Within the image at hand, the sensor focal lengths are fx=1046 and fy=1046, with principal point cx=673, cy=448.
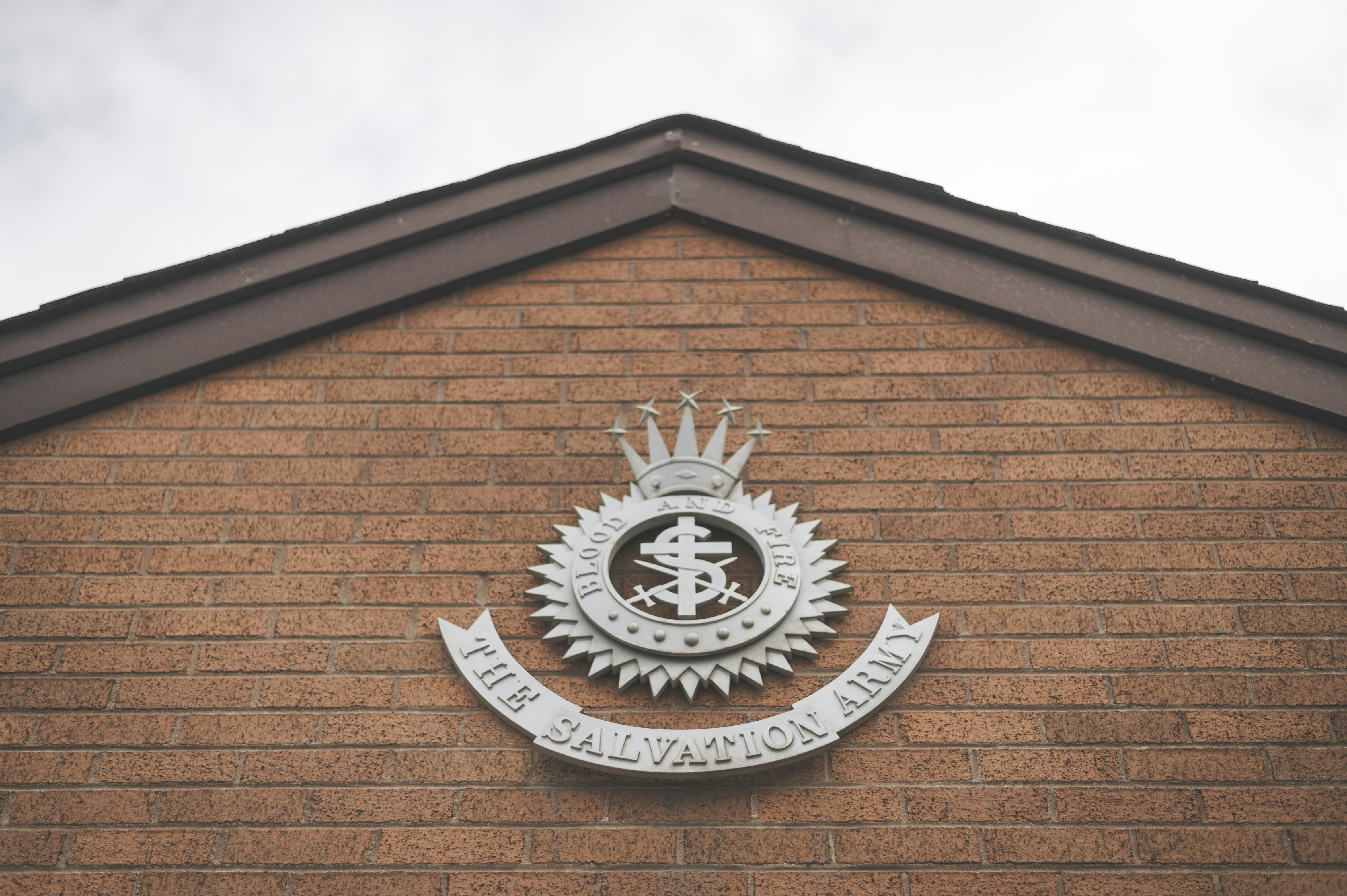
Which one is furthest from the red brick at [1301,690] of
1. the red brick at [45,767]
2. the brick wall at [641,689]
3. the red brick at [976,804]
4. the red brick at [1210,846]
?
the red brick at [45,767]

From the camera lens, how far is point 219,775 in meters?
3.13

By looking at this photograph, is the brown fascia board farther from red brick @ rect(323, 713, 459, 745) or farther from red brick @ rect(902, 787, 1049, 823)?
red brick @ rect(902, 787, 1049, 823)

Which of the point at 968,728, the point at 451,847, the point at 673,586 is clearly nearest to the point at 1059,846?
the point at 968,728

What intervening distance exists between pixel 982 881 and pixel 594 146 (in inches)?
123

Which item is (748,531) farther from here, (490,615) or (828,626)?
(490,615)

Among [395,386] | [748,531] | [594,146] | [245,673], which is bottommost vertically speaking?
[245,673]

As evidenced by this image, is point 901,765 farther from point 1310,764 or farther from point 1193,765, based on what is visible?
point 1310,764

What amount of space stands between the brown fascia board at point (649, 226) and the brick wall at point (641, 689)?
10cm

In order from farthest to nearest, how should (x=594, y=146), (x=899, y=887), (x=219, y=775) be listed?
(x=594, y=146) < (x=219, y=775) < (x=899, y=887)

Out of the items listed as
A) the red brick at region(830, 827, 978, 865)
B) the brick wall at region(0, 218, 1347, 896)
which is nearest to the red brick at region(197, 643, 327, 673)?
the brick wall at region(0, 218, 1347, 896)

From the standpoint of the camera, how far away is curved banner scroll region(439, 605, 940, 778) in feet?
9.93

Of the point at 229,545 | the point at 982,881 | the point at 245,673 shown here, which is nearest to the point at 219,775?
the point at 245,673

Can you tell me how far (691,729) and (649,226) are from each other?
2.17 meters

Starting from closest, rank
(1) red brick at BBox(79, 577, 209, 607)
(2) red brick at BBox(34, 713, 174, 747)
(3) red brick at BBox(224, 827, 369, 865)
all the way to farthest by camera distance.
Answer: (3) red brick at BBox(224, 827, 369, 865)
(2) red brick at BBox(34, 713, 174, 747)
(1) red brick at BBox(79, 577, 209, 607)
